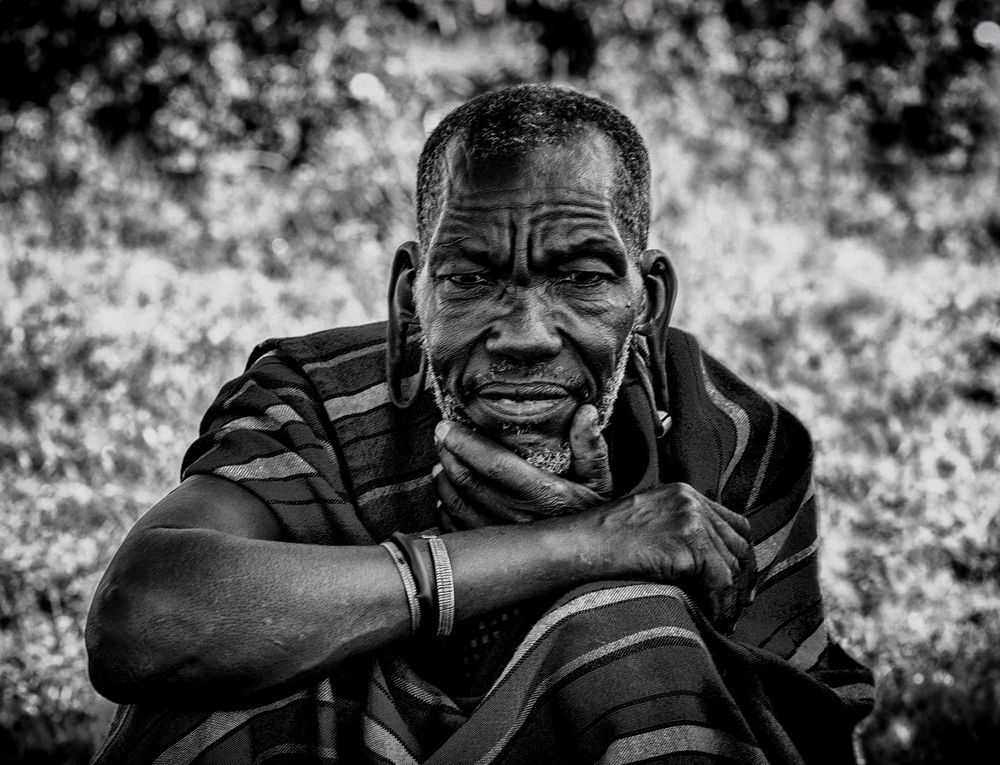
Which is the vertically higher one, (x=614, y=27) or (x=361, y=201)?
(x=614, y=27)

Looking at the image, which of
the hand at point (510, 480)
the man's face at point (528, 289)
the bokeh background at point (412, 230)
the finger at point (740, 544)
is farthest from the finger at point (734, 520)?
the bokeh background at point (412, 230)

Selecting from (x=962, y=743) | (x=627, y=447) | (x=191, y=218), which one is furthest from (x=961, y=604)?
(x=191, y=218)

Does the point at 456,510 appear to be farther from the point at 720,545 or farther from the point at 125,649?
the point at 125,649

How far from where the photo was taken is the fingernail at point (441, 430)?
7.97 feet

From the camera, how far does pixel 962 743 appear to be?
3.51 metres

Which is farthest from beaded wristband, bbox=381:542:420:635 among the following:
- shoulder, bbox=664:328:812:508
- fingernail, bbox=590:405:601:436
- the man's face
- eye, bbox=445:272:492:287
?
shoulder, bbox=664:328:812:508

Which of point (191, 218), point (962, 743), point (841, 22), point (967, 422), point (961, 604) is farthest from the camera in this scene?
point (841, 22)

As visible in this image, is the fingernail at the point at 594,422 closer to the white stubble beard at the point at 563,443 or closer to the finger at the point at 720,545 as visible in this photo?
the white stubble beard at the point at 563,443

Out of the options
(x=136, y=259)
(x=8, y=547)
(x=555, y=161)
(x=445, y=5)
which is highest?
(x=445, y=5)

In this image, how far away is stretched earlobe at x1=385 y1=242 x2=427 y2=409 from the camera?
2641 mm

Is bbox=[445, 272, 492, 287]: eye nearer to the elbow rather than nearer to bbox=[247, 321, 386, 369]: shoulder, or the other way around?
bbox=[247, 321, 386, 369]: shoulder

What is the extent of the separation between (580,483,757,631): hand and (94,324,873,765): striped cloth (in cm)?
6

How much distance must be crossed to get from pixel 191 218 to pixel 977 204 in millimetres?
5285

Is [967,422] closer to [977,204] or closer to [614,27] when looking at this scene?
[977,204]
